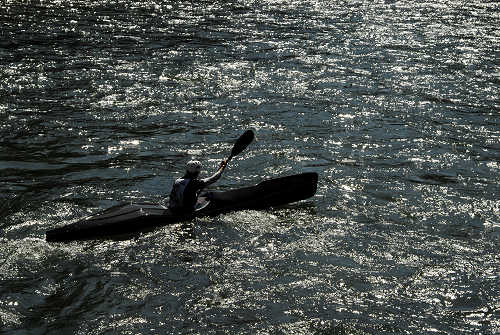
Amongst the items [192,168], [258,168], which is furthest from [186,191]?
[258,168]

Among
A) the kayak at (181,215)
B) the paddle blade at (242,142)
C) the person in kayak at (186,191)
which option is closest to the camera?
the kayak at (181,215)

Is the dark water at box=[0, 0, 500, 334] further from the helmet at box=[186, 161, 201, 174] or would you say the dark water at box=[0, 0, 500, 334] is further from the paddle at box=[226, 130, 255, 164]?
the helmet at box=[186, 161, 201, 174]

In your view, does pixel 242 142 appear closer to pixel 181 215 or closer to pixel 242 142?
pixel 242 142

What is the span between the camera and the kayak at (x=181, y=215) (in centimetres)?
1270

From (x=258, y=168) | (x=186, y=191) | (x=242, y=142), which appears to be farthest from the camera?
(x=258, y=168)

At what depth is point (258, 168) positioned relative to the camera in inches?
684

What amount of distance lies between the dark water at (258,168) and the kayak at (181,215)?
23cm

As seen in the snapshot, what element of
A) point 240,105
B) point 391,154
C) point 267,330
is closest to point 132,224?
point 267,330

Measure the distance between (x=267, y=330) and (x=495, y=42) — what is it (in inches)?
994

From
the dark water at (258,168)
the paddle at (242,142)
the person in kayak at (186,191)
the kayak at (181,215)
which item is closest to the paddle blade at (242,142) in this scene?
the paddle at (242,142)

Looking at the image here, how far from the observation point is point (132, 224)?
13.1m

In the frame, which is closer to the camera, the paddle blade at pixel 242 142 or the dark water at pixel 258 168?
the dark water at pixel 258 168

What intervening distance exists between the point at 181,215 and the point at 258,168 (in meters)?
4.12

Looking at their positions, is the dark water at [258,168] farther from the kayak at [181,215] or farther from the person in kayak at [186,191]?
the person in kayak at [186,191]
